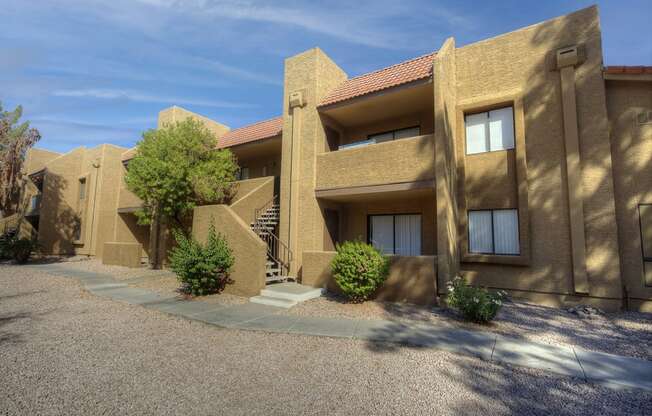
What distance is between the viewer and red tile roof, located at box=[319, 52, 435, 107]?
36.6 feet

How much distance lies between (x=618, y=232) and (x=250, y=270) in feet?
36.7

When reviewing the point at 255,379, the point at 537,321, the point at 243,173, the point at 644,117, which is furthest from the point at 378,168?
the point at 243,173

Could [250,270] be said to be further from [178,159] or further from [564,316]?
[564,316]

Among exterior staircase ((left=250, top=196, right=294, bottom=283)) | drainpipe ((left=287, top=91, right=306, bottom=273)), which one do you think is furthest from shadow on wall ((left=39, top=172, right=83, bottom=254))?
drainpipe ((left=287, top=91, right=306, bottom=273))

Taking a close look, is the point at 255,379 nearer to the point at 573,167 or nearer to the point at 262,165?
the point at 573,167

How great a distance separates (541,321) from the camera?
7.96 metres

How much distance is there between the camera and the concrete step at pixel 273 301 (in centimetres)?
932

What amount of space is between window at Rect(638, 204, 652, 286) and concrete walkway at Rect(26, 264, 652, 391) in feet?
17.5

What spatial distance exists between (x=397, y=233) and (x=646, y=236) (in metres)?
7.40

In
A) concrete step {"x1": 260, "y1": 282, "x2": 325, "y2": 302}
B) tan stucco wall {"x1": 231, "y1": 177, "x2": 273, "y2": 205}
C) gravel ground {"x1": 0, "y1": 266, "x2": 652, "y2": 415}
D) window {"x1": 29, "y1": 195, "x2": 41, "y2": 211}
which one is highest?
window {"x1": 29, "y1": 195, "x2": 41, "y2": 211}

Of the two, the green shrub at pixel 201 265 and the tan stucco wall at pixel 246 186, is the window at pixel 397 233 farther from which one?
the green shrub at pixel 201 265

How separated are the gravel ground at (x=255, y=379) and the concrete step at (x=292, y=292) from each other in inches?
114

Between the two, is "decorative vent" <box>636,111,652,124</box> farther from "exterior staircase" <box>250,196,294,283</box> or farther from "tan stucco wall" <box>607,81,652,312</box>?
"exterior staircase" <box>250,196,294,283</box>

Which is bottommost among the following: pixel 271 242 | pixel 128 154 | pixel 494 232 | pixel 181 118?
pixel 271 242
